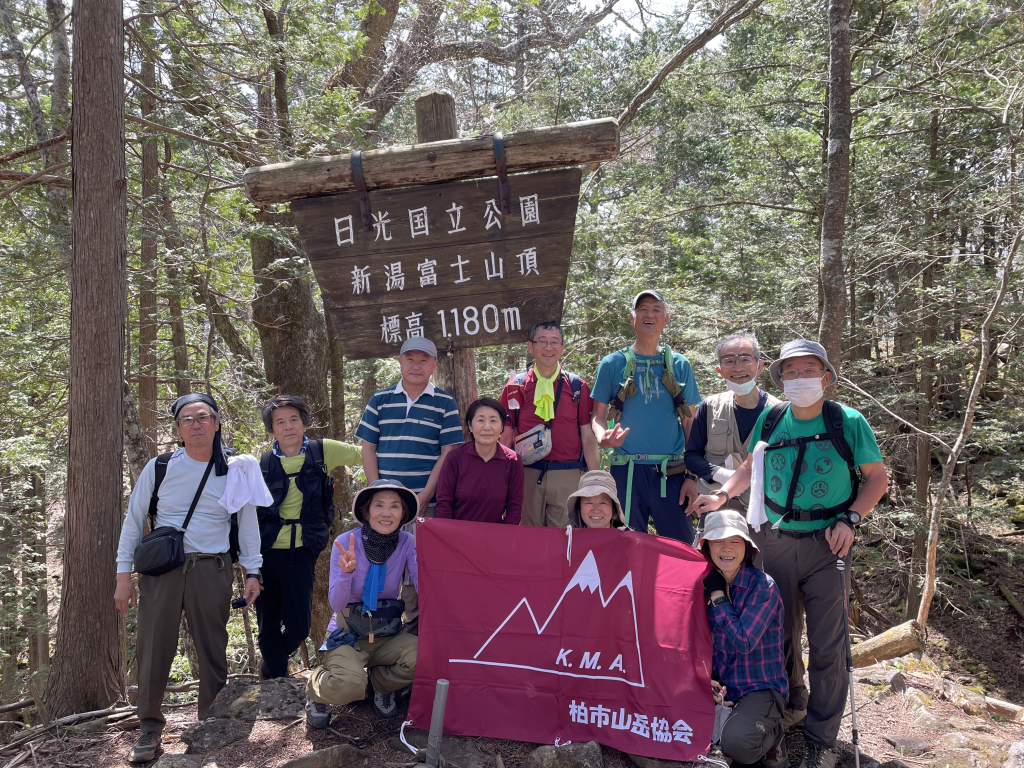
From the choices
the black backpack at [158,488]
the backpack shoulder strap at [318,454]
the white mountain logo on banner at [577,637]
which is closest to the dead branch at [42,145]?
the black backpack at [158,488]

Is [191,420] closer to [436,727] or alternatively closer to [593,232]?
[436,727]

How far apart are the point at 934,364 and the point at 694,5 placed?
787 cm

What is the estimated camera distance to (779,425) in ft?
12.4

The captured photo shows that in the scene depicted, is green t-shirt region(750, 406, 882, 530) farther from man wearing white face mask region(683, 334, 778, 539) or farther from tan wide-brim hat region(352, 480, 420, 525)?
tan wide-brim hat region(352, 480, 420, 525)

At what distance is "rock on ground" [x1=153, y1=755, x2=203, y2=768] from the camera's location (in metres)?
3.49

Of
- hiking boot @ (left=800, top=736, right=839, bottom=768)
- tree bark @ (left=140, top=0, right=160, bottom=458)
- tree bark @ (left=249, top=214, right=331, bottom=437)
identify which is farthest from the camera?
tree bark @ (left=249, top=214, right=331, bottom=437)

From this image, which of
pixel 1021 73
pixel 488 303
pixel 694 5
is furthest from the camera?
pixel 694 5

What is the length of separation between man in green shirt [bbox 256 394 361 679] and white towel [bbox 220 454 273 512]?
1.05 feet

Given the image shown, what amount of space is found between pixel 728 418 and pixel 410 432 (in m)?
2.11

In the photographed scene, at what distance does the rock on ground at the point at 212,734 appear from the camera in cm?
387

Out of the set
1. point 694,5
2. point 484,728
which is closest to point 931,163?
point 694,5

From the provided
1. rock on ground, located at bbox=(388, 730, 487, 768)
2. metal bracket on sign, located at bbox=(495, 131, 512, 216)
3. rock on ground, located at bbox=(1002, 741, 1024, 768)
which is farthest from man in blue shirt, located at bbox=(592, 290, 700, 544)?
rock on ground, located at bbox=(1002, 741, 1024, 768)

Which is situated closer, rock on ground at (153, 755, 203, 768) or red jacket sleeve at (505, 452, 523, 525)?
rock on ground at (153, 755, 203, 768)

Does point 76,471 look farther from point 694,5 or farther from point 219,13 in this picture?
point 694,5
